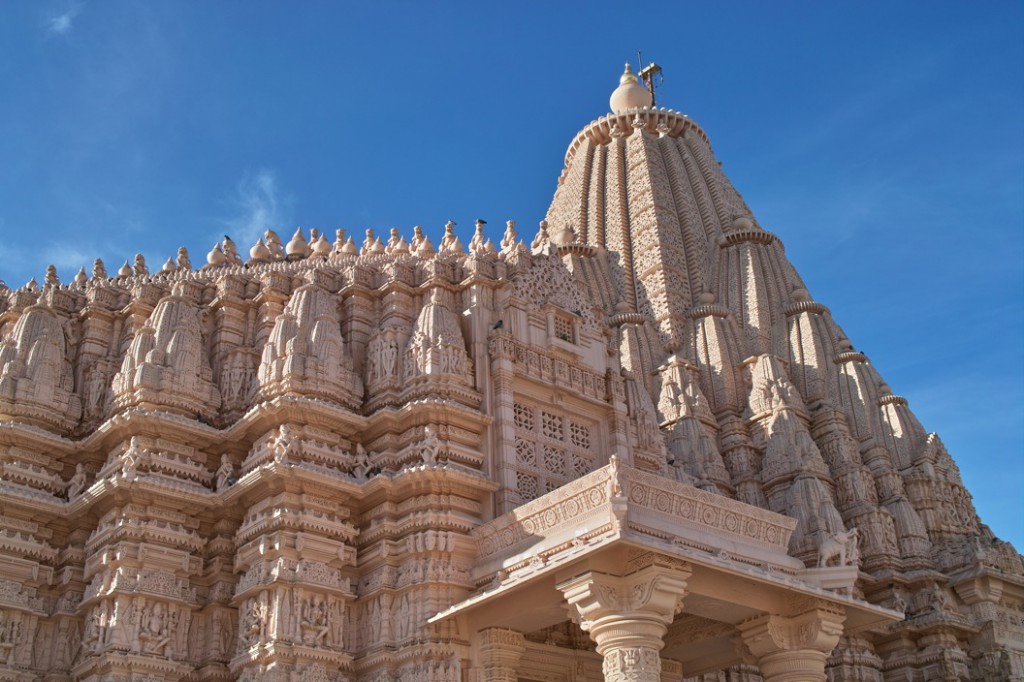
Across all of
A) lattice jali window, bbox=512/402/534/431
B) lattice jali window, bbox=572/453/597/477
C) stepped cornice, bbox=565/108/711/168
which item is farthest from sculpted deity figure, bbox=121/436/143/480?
stepped cornice, bbox=565/108/711/168

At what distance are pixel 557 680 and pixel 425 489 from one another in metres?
3.94

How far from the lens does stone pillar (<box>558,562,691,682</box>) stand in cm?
1645

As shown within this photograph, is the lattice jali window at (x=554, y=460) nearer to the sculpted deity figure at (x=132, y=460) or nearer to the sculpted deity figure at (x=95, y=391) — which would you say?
the sculpted deity figure at (x=132, y=460)

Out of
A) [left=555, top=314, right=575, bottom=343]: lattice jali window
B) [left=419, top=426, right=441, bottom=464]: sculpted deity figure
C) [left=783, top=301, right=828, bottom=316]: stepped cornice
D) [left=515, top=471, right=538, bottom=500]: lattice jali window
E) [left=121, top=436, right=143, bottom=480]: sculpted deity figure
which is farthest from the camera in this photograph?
[left=783, top=301, right=828, bottom=316]: stepped cornice

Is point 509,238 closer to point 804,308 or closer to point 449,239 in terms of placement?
point 449,239

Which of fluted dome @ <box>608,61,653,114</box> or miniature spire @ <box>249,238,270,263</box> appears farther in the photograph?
fluted dome @ <box>608,61,653,114</box>

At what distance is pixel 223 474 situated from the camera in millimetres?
21078

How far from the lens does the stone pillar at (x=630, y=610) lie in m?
16.4

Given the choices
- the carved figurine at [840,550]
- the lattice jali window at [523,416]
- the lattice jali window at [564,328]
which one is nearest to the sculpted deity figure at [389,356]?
the lattice jali window at [523,416]

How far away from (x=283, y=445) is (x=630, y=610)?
703 cm

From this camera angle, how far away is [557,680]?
64.2ft

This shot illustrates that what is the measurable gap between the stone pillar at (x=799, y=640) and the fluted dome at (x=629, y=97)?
40248mm

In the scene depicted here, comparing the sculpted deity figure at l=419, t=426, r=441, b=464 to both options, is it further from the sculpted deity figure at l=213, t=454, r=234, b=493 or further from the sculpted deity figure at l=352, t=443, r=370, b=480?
the sculpted deity figure at l=213, t=454, r=234, b=493

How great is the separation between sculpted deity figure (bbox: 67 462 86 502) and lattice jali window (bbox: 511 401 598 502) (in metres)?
8.05
